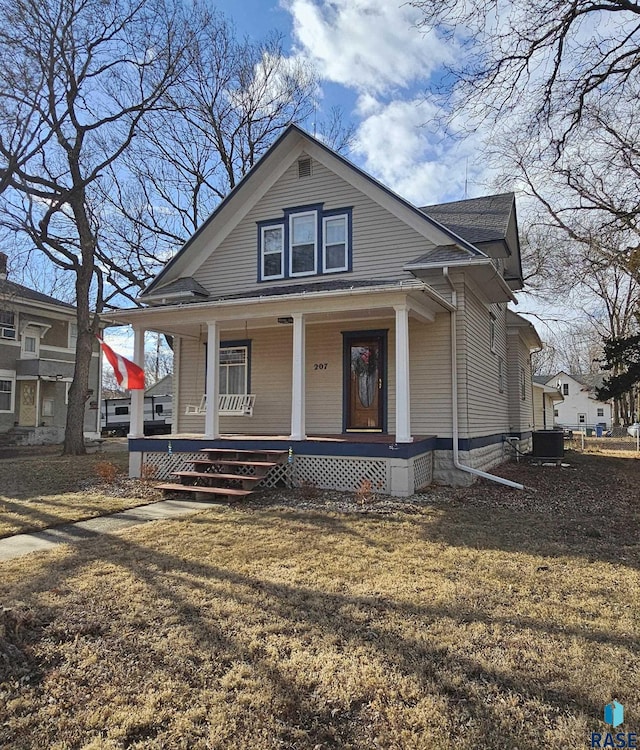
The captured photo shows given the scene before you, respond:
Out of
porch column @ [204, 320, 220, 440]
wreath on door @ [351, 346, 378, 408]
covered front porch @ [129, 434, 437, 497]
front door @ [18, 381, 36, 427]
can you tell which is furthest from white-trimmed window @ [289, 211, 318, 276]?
front door @ [18, 381, 36, 427]

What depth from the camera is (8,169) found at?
17031 millimetres

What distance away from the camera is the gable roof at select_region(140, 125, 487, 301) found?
1110 centimetres

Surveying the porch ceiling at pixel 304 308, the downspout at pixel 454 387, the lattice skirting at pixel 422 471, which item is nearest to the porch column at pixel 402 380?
the porch ceiling at pixel 304 308

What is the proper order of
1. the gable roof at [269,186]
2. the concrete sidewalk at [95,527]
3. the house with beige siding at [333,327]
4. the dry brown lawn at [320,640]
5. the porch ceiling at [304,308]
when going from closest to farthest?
the dry brown lawn at [320,640], the concrete sidewalk at [95,527], the porch ceiling at [304,308], the house with beige siding at [333,327], the gable roof at [269,186]

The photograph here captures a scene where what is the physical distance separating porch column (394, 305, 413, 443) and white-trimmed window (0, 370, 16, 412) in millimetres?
22074

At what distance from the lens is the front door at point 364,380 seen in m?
11.7

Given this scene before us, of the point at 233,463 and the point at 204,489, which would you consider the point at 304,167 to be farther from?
the point at 204,489

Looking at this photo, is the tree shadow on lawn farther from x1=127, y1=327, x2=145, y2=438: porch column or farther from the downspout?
the downspout

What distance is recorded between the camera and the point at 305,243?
12.6 metres

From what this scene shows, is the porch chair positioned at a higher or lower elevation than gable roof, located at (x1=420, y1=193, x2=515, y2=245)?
lower

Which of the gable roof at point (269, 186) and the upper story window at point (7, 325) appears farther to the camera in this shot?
the upper story window at point (7, 325)

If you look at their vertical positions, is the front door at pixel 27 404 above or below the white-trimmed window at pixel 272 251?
below

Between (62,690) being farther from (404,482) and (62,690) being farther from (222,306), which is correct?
(222,306)

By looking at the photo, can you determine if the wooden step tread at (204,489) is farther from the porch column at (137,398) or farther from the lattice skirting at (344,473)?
the porch column at (137,398)
